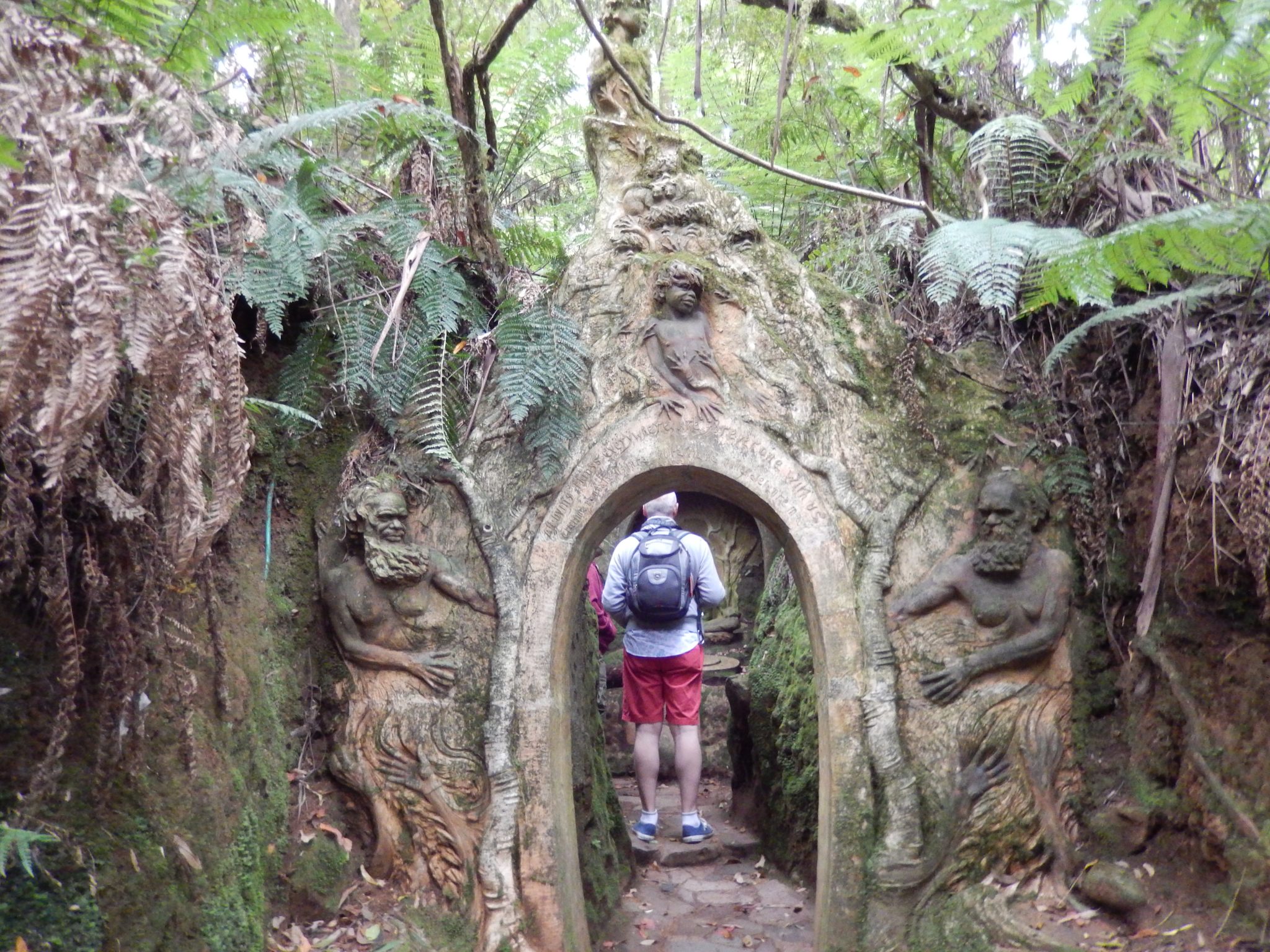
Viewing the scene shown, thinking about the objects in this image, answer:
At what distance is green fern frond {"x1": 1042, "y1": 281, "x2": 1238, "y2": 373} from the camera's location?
371 centimetres

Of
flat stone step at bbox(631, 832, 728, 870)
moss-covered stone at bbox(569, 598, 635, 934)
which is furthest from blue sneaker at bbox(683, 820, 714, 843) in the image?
moss-covered stone at bbox(569, 598, 635, 934)

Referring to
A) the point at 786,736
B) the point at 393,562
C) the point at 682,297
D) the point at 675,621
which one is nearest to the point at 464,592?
the point at 393,562

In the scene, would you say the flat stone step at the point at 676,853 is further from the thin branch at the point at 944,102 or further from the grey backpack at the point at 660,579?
the thin branch at the point at 944,102

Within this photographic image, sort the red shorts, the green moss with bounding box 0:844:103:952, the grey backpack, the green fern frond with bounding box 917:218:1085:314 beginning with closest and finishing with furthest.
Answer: the green moss with bounding box 0:844:103:952
the green fern frond with bounding box 917:218:1085:314
the grey backpack
the red shorts

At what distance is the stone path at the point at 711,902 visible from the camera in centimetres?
545

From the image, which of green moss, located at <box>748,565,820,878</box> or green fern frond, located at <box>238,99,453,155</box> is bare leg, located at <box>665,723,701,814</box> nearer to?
green moss, located at <box>748,565,820,878</box>

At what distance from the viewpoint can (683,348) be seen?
15.7 ft

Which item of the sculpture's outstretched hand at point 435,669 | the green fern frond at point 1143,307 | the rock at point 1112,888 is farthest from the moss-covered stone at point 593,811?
the green fern frond at point 1143,307

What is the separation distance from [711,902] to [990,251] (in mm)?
4061

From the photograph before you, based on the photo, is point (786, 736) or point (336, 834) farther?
point (786, 736)

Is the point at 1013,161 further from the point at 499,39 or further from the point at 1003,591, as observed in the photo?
the point at 499,39

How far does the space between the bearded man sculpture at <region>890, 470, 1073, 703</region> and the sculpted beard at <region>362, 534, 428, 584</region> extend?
211cm

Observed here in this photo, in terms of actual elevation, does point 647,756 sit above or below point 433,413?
below

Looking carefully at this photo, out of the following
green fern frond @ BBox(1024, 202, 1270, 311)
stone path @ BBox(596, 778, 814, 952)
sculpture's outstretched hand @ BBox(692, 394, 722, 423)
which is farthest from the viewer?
stone path @ BBox(596, 778, 814, 952)
